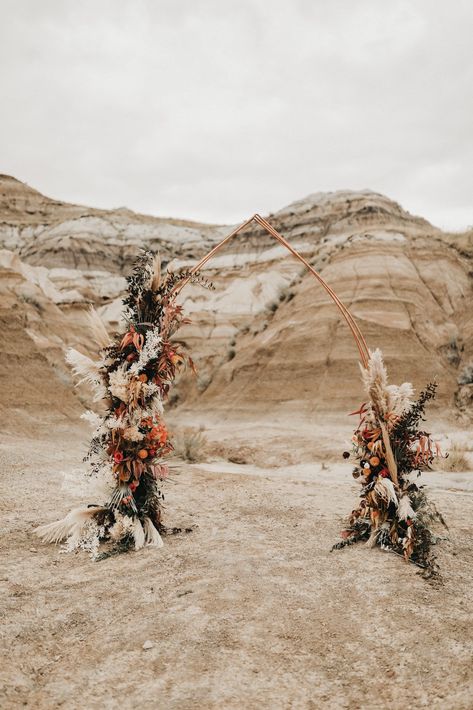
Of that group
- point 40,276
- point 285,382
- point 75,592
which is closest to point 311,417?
point 285,382

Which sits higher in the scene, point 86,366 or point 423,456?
point 86,366

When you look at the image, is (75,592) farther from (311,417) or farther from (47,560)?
(311,417)

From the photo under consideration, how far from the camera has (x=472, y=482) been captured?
9.75 m

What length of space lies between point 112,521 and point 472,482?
274 inches

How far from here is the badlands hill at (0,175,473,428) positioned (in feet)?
60.5

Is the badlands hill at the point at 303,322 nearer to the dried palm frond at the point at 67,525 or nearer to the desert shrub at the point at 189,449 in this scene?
the desert shrub at the point at 189,449

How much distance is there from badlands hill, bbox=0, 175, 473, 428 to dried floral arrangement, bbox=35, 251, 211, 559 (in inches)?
445

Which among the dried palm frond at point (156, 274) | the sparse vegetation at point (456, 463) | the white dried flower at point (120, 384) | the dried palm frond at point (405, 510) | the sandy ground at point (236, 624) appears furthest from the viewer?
the sparse vegetation at point (456, 463)

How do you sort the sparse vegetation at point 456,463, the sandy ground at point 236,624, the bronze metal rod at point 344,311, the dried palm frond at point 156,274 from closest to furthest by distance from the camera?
the sandy ground at point 236,624 < the dried palm frond at point 156,274 < the bronze metal rod at point 344,311 < the sparse vegetation at point 456,463

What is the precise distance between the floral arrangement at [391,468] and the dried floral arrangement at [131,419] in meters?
1.86

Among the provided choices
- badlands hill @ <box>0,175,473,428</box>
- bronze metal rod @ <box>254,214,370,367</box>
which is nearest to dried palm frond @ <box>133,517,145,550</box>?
bronze metal rod @ <box>254,214,370,367</box>

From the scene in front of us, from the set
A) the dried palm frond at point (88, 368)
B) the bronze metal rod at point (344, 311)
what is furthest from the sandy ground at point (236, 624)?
the bronze metal rod at point (344, 311)

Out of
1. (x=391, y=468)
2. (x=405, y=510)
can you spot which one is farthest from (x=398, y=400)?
(x=405, y=510)

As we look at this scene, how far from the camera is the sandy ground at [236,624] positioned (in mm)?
2781
